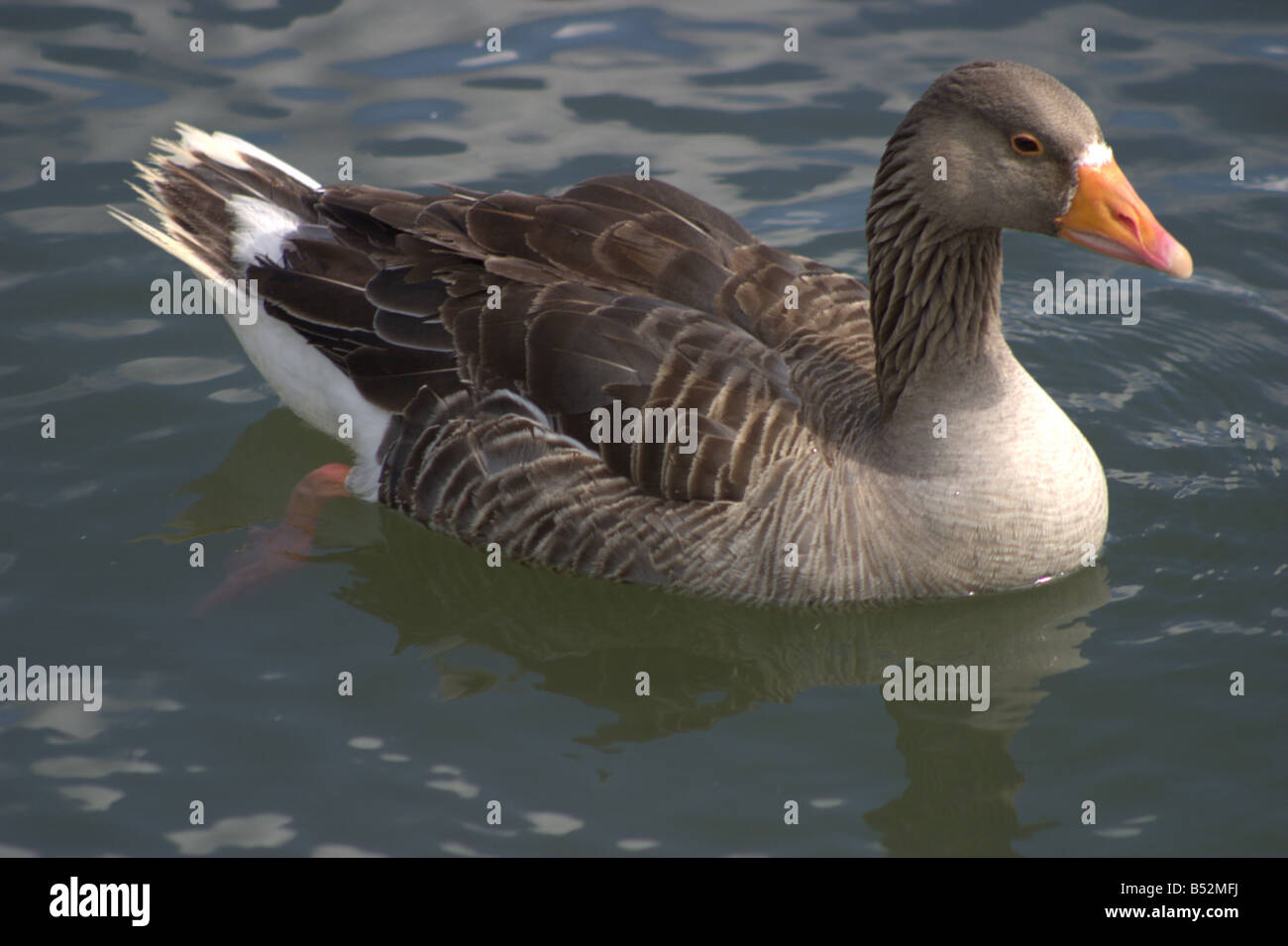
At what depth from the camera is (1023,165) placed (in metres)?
7.25

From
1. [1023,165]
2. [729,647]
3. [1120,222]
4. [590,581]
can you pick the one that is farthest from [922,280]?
[590,581]

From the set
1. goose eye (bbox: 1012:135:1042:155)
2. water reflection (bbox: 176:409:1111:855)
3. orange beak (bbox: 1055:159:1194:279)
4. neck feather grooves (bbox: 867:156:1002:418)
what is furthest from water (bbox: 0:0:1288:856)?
goose eye (bbox: 1012:135:1042:155)

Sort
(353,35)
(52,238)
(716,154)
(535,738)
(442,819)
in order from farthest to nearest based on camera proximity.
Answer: (353,35), (716,154), (52,238), (535,738), (442,819)

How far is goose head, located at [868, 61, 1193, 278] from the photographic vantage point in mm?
7156

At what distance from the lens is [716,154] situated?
11977 millimetres

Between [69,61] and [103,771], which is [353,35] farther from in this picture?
[103,771]

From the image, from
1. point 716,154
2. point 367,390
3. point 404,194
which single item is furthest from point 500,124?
point 367,390

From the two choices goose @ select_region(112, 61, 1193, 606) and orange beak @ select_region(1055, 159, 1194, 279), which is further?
goose @ select_region(112, 61, 1193, 606)

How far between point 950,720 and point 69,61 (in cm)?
936

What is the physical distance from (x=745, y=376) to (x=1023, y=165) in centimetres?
176

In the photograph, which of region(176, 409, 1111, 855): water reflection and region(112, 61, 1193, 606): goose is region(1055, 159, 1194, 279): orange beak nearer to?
region(112, 61, 1193, 606): goose

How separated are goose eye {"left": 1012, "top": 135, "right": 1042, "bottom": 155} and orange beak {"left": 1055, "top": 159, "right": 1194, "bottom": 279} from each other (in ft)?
0.74

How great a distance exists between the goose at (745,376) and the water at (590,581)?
1.39 feet

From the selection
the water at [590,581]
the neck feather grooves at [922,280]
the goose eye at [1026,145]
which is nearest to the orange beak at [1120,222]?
the goose eye at [1026,145]
